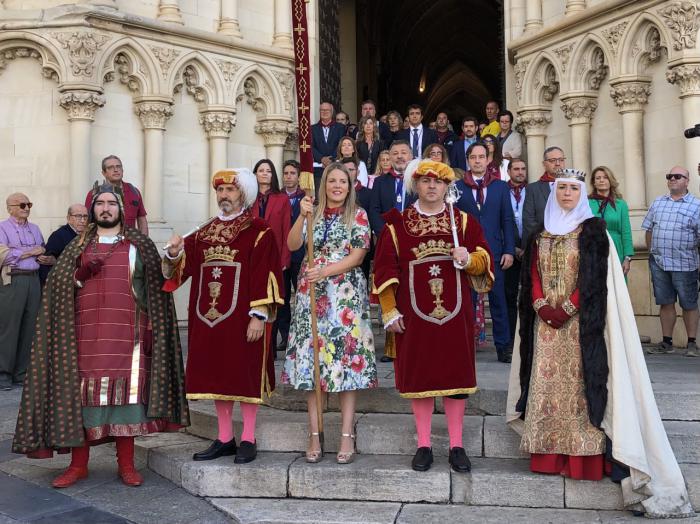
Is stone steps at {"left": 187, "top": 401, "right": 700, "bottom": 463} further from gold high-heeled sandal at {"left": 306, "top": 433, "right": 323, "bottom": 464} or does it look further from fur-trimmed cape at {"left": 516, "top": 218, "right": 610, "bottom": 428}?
fur-trimmed cape at {"left": 516, "top": 218, "right": 610, "bottom": 428}

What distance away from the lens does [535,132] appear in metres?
10.2

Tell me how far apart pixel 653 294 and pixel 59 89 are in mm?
7003

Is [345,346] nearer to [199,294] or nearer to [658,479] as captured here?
[199,294]

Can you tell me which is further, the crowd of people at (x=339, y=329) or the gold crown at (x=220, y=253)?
the gold crown at (x=220, y=253)

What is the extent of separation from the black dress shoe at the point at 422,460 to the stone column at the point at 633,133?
5.22 meters

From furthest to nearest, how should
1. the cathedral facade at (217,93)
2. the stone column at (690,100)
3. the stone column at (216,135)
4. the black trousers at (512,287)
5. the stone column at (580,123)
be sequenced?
the stone column at (216,135), the stone column at (580,123), the cathedral facade at (217,93), the stone column at (690,100), the black trousers at (512,287)

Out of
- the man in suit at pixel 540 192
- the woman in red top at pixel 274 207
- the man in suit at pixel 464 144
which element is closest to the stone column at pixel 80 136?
the woman in red top at pixel 274 207

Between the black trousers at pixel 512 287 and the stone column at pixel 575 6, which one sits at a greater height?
the stone column at pixel 575 6

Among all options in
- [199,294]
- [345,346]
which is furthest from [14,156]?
[345,346]

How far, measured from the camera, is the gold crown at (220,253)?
16.0ft

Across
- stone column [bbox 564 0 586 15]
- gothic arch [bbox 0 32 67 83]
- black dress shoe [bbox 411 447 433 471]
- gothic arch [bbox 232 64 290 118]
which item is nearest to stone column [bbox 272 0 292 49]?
gothic arch [bbox 232 64 290 118]

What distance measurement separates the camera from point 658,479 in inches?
165

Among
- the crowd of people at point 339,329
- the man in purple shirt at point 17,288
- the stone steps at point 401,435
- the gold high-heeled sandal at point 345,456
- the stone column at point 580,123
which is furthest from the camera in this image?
the stone column at point 580,123

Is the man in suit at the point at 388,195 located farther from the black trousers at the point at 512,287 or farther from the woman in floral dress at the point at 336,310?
the woman in floral dress at the point at 336,310
